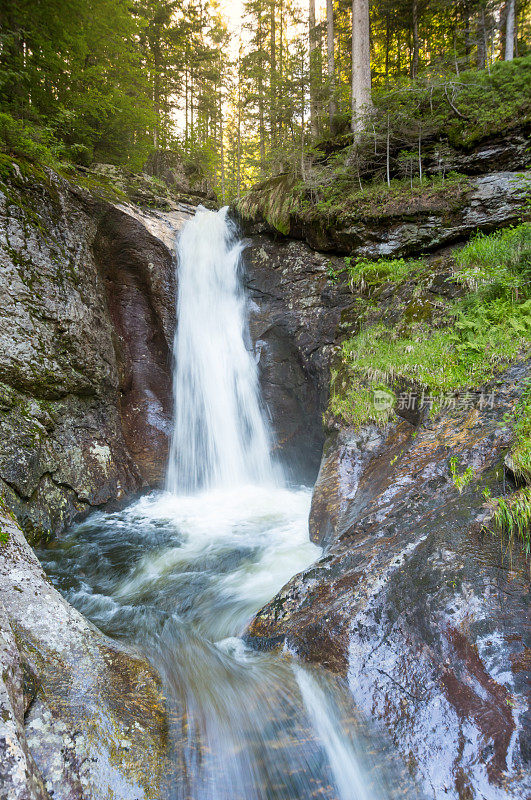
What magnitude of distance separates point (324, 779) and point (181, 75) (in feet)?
75.9

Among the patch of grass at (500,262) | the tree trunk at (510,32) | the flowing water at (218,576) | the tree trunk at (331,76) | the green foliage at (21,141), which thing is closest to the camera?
the flowing water at (218,576)

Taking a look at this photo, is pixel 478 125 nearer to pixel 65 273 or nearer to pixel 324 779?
pixel 65 273

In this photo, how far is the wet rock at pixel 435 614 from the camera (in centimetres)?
203

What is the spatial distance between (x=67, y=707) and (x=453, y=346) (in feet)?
16.7

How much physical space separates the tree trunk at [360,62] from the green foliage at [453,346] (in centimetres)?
502

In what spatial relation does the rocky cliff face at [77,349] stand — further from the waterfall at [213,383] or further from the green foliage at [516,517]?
the green foliage at [516,517]

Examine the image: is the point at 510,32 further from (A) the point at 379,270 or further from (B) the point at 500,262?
(B) the point at 500,262

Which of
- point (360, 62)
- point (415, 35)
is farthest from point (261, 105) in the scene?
point (360, 62)

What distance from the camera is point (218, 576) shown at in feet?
15.7

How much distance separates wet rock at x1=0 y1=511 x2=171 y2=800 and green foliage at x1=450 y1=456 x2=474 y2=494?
278cm

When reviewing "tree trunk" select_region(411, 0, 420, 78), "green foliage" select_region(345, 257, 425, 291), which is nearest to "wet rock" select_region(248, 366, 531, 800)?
"green foliage" select_region(345, 257, 425, 291)

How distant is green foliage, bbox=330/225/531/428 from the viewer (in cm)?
428

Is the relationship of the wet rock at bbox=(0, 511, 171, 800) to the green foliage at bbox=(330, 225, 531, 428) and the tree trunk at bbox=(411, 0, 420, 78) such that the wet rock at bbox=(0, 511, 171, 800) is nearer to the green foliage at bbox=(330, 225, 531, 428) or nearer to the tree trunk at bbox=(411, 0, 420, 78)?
the green foliage at bbox=(330, 225, 531, 428)

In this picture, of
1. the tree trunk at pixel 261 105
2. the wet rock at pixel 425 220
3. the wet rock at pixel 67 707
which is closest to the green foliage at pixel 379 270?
the wet rock at pixel 425 220
